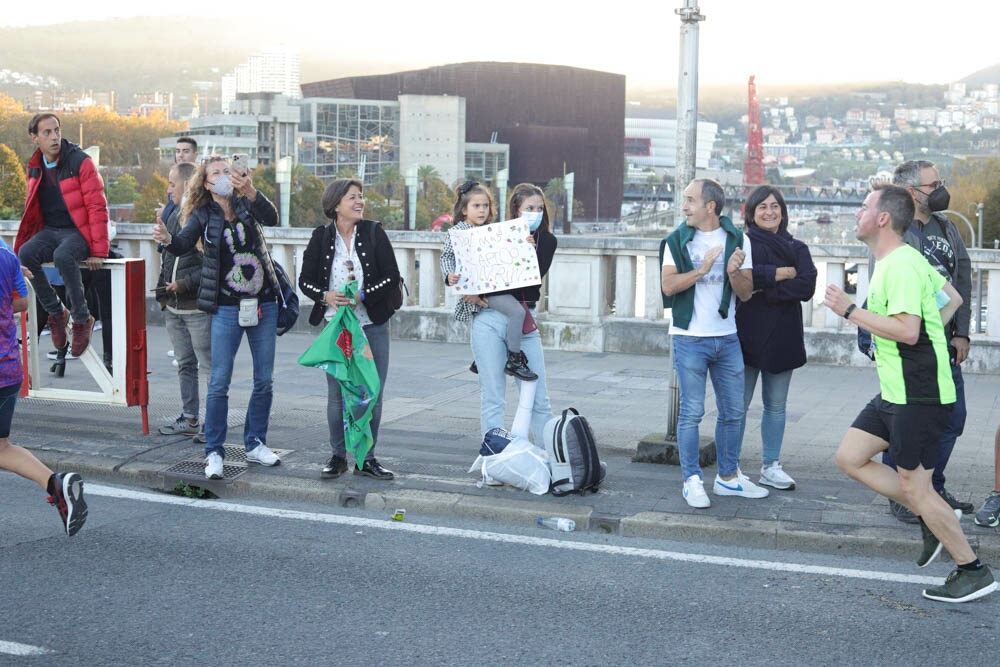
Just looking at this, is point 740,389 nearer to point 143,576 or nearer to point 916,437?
point 916,437

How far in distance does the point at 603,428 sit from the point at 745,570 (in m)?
3.40

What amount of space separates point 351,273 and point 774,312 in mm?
2632

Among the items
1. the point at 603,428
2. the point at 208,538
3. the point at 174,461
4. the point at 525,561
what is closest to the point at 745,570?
the point at 525,561

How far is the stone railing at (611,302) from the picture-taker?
12133mm

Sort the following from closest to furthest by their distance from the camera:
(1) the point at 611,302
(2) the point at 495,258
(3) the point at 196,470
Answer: (2) the point at 495,258 < (3) the point at 196,470 < (1) the point at 611,302

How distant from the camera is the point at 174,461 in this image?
792cm

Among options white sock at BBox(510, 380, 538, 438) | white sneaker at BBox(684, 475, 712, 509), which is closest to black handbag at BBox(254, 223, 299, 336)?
white sock at BBox(510, 380, 538, 438)

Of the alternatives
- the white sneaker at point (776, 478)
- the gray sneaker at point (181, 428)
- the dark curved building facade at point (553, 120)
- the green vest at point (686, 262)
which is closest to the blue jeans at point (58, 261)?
the gray sneaker at point (181, 428)

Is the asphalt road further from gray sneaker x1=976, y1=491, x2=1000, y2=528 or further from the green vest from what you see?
the green vest

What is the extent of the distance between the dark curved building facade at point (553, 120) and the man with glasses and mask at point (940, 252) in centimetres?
17290

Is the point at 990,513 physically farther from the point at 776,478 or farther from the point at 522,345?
the point at 522,345

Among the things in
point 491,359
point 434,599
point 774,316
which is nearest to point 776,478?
point 774,316

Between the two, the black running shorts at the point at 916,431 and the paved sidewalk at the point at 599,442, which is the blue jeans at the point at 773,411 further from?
the black running shorts at the point at 916,431

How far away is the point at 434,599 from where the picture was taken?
5371 mm
